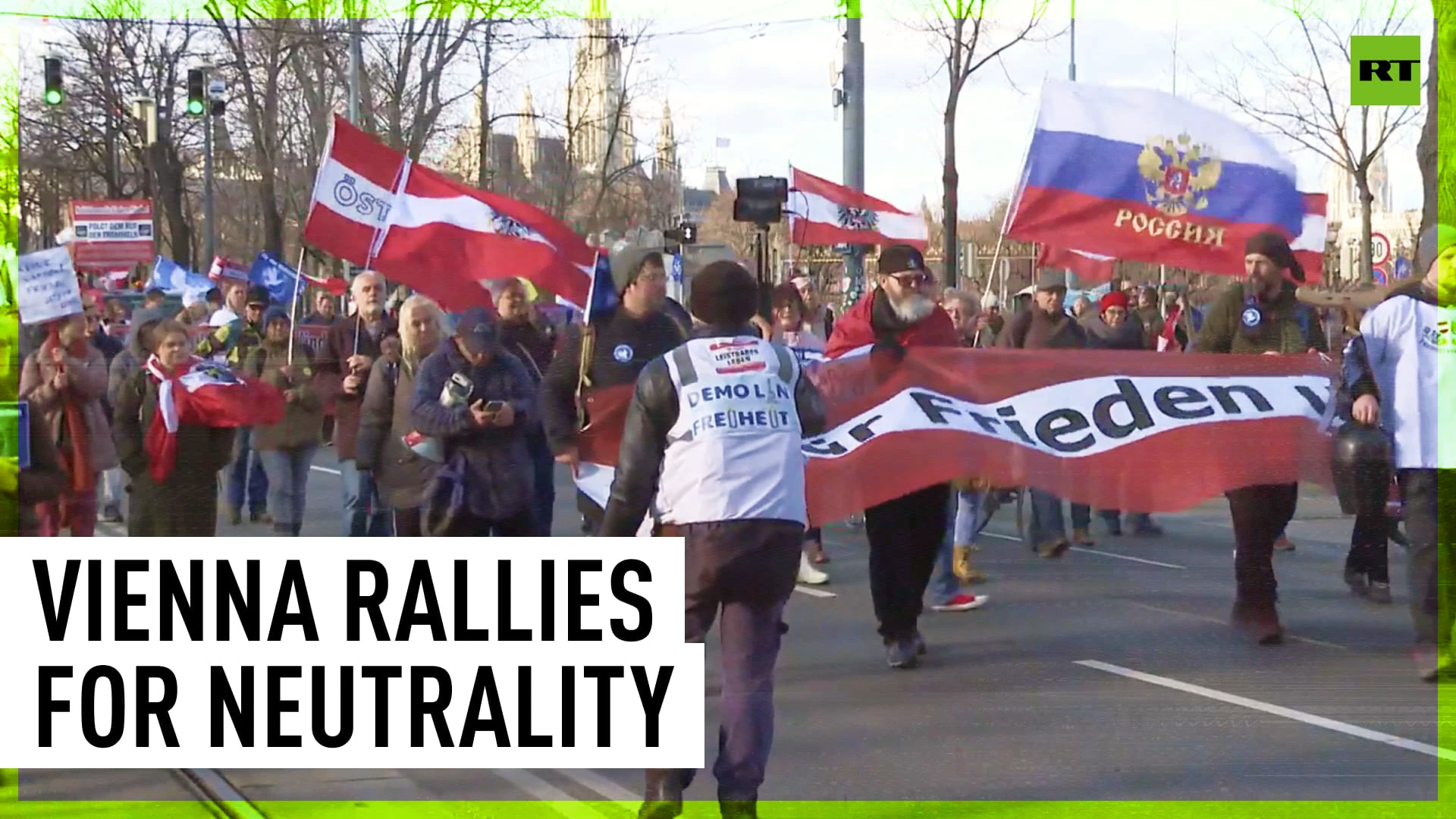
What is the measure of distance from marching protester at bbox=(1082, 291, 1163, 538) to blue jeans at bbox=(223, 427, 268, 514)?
3.04 meters

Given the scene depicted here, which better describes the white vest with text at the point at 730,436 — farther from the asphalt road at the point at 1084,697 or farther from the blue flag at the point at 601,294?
the blue flag at the point at 601,294

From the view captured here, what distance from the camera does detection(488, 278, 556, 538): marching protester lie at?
7.32 metres

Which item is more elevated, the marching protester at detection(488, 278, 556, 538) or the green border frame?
the marching protester at detection(488, 278, 556, 538)

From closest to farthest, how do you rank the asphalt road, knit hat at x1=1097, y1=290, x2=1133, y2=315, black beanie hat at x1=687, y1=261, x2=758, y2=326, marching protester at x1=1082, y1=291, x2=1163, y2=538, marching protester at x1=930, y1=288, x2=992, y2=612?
black beanie hat at x1=687, y1=261, x2=758, y2=326, the asphalt road, marching protester at x1=1082, y1=291, x2=1163, y2=538, marching protester at x1=930, y1=288, x2=992, y2=612, knit hat at x1=1097, y1=290, x2=1133, y2=315

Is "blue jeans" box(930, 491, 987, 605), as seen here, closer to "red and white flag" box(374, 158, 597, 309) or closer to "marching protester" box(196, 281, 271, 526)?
"red and white flag" box(374, 158, 597, 309)

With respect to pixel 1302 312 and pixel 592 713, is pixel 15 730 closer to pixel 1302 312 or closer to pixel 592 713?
pixel 592 713

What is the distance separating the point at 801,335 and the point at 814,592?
139cm

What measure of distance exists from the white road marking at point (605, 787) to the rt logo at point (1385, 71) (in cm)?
319

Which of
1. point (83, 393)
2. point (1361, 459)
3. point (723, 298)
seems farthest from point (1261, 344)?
point (83, 393)

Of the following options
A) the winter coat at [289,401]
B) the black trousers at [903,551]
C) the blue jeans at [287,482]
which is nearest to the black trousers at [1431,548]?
the black trousers at [903,551]

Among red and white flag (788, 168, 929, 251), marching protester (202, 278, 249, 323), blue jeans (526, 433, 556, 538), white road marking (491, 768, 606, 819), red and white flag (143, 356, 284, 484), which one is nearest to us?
white road marking (491, 768, 606, 819)

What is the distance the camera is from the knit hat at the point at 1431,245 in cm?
673

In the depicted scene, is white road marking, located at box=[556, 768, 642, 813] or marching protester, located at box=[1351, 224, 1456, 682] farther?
marching protester, located at box=[1351, 224, 1456, 682]

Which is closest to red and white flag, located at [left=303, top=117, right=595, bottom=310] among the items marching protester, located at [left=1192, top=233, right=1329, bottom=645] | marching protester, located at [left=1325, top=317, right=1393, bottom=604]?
marching protester, located at [left=1192, top=233, right=1329, bottom=645]
